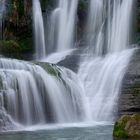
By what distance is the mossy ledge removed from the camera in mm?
16781

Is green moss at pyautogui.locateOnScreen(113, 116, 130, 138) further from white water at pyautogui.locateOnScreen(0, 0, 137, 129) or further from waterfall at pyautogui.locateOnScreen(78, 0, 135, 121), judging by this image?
waterfall at pyautogui.locateOnScreen(78, 0, 135, 121)

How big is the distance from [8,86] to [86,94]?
5.29 metres

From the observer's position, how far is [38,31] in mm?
37906

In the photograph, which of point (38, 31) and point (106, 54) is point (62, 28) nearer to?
point (38, 31)

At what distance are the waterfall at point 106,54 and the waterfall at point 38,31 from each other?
135 inches

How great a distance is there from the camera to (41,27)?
38062 mm

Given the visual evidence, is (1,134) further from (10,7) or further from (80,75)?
(10,7)

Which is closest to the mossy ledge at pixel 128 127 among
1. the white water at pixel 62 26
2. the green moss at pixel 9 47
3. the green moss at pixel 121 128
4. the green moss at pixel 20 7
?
the green moss at pixel 121 128

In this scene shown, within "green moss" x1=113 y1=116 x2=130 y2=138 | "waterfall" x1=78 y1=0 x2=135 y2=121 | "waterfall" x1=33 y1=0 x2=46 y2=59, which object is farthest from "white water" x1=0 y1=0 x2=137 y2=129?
"green moss" x1=113 y1=116 x2=130 y2=138

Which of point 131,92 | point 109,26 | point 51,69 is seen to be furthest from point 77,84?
point 109,26

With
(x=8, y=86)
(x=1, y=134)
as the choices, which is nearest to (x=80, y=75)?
(x=8, y=86)

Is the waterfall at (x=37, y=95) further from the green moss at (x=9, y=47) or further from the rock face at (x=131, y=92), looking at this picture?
the green moss at (x=9, y=47)

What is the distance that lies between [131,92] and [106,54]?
7166mm

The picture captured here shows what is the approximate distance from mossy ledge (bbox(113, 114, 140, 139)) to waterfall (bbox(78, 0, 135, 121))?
8783mm
